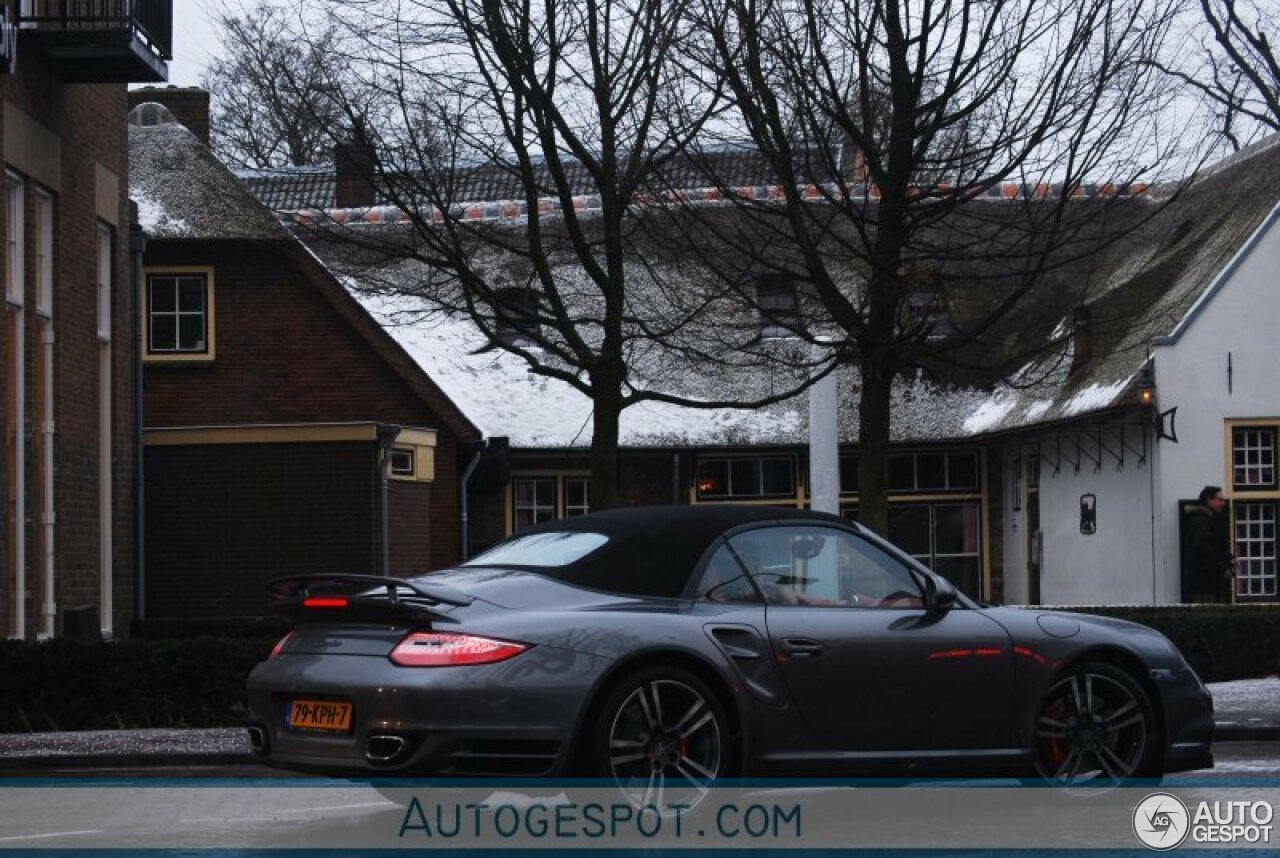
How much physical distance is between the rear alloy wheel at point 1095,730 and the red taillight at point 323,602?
10.8ft

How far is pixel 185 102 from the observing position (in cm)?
3272

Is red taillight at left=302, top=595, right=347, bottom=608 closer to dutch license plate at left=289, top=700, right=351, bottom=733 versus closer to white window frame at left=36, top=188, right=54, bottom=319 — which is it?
dutch license plate at left=289, top=700, right=351, bottom=733

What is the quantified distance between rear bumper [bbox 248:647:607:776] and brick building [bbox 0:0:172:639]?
9878 millimetres

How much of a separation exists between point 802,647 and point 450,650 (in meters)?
1.64

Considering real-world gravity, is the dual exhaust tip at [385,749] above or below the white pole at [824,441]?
below

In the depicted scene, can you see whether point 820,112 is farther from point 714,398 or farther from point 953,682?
point 714,398

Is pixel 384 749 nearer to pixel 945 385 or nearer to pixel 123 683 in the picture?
pixel 123 683

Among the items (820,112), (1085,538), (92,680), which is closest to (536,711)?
(92,680)

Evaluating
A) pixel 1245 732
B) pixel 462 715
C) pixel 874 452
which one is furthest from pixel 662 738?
pixel 874 452

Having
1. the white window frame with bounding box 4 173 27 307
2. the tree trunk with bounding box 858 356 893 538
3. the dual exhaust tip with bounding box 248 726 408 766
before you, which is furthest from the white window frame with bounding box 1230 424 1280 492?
the dual exhaust tip with bounding box 248 726 408 766

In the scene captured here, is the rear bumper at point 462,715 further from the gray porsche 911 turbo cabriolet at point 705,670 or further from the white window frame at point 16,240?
the white window frame at point 16,240

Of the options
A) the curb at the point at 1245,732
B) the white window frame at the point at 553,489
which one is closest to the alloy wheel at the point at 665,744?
the curb at the point at 1245,732

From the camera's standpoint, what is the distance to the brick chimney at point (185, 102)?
32625 millimetres

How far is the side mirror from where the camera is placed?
9367mm
